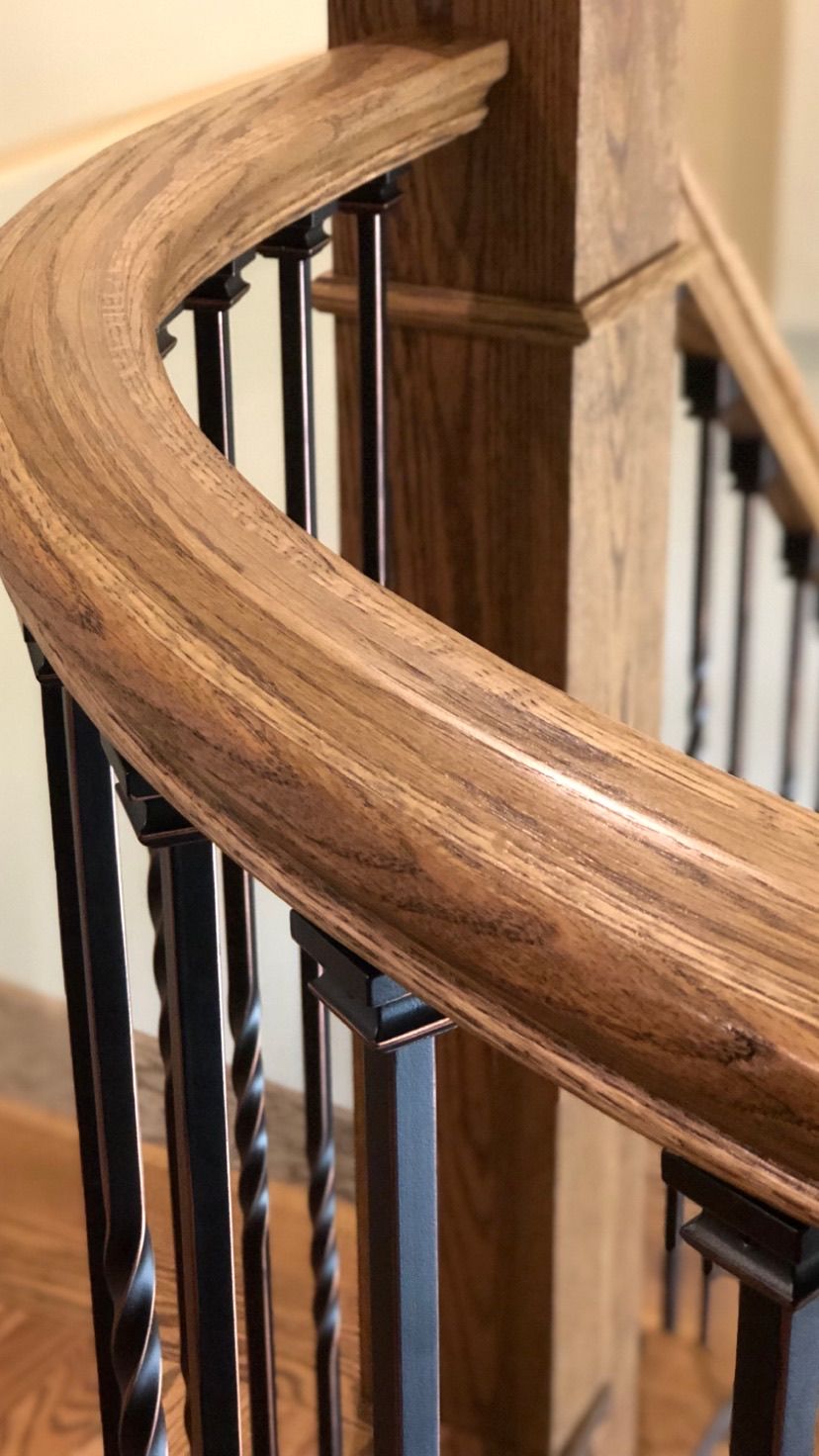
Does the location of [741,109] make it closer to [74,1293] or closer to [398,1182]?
[74,1293]

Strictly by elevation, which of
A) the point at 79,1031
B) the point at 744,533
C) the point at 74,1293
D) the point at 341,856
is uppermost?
the point at 341,856

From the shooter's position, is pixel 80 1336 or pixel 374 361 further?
pixel 80 1336

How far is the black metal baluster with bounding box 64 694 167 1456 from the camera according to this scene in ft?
2.06

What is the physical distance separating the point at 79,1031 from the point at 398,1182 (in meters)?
0.26

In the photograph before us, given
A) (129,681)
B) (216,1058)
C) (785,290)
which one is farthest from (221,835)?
(785,290)

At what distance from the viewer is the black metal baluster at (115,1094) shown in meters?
0.63

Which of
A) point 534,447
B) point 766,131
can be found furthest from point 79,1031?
point 766,131

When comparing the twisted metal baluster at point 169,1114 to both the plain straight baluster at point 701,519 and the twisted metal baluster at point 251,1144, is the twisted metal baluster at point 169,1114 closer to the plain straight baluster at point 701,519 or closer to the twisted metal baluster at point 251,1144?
the twisted metal baluster at point 251,1144

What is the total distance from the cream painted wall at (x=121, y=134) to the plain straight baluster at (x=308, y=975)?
0.55 metres

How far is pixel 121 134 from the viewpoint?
174cm

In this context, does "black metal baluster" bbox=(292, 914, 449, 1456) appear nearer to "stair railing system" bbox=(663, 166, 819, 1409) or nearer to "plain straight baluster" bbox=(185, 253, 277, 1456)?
"plain straight baluster" bbox=(185, 253, 277, 1456)

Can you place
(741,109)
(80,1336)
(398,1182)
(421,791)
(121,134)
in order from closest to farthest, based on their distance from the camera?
(421,791) < (398,1182) < (80,1336) < (121,134) < (741,109)

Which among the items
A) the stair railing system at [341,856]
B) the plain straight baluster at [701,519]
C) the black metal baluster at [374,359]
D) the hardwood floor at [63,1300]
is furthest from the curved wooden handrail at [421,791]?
the plain straight baluster at [701,519]

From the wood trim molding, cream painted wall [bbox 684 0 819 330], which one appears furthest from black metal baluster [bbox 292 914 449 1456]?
cream painted wall [bbox 684 0 819 330]
